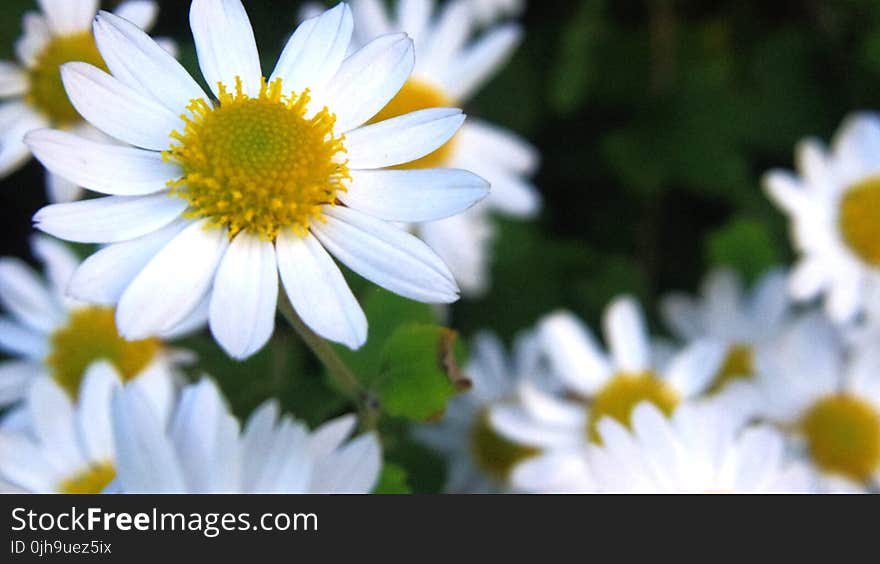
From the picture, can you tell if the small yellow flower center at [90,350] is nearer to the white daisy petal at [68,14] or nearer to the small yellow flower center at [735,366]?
the white daisy petal at [68,14]

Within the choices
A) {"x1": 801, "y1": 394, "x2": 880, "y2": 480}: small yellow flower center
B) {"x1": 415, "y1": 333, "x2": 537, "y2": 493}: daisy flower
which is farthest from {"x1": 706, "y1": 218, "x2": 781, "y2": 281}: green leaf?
{"x1": 415, "y1": 333, "x2": 537, "y2": 493}: daisy flower

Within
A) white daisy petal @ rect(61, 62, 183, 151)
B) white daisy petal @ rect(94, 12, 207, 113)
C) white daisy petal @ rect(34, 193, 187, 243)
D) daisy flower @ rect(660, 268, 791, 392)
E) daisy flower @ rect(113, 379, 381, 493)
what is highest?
daisy flower @ rect(660, 268, 791, 392)

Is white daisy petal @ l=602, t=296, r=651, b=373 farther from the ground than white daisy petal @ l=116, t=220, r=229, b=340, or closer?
farther from the ground

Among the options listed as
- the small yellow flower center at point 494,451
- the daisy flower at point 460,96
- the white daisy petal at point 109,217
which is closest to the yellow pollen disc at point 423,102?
the daisy flower at point 460,96

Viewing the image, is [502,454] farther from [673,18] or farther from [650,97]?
[673,18]

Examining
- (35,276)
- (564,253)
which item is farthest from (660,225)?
(35,276)

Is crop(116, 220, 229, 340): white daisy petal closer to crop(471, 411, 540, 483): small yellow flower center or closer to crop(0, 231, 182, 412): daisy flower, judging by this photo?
crop(0, 231, 182, 412): daisy flower

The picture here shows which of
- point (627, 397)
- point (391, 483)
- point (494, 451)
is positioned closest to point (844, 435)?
point (627, 397)
